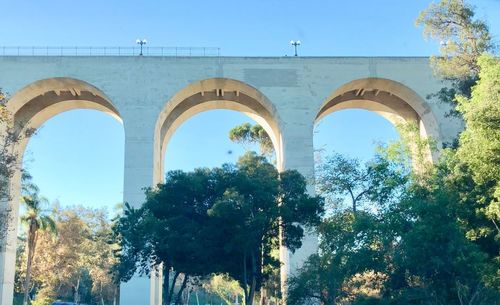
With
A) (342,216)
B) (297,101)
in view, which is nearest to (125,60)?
(297,101)

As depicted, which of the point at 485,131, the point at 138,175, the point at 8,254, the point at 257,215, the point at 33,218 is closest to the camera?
the point at 485,131

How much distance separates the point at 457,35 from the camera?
20.2 m

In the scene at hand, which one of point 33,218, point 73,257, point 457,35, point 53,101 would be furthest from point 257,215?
point 73,257

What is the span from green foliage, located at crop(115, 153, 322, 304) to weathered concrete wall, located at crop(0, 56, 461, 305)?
5969 millimetres

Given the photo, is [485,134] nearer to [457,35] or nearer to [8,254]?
[457,35]

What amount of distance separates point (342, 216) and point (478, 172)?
17.2 feet

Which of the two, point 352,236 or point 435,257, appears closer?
point 435,257

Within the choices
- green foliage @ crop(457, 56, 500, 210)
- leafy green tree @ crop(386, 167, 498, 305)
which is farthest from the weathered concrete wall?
green foliage @ crop(457, 56, 500, 210)

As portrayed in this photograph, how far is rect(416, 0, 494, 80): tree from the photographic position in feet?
64.3

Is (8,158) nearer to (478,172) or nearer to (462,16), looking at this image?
(478,172)

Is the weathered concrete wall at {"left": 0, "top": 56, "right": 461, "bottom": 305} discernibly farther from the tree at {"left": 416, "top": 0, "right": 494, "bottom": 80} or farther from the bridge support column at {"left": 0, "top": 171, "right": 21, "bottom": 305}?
the tree at {"left": 416, "top": 0, "right": 494, "bottom": 80}

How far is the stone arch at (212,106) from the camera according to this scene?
89.2ft

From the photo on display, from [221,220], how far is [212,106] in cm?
1282

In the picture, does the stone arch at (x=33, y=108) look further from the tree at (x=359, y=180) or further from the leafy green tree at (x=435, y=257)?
the leafy green tree at (x=435, y=257)
